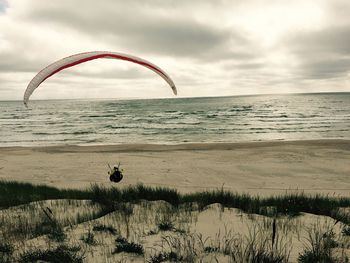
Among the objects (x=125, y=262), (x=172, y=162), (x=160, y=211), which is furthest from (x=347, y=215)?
(x=172, y=162)

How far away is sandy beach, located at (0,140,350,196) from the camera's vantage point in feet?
36.1

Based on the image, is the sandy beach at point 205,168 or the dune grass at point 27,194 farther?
the sandy beach at point 205,168

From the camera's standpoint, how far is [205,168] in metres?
14.0

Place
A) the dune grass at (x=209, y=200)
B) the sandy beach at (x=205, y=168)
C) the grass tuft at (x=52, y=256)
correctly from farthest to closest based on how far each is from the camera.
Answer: the sandy beach at (x=205, y=168), the dune grass at (x=209, y=200), the grass tuft at (x=52, y=256)

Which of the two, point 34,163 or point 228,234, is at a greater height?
point 228,234

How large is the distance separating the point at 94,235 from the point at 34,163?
1278 cm

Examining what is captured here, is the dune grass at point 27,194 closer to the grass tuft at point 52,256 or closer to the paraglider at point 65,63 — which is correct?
the paraglider at point 65,63

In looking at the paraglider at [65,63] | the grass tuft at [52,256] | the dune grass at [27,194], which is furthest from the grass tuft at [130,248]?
the paraglider at [65,63]

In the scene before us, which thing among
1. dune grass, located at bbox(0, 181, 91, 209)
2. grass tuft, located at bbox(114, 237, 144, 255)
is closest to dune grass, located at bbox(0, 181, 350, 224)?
dune grass, located at bbox(0, 181, 91, 209)

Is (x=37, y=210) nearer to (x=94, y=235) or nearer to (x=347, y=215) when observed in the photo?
(x=94, y=235)

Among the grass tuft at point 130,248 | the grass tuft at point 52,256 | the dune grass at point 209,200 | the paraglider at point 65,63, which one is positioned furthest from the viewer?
the paraglider at point 65,63

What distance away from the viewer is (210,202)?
21.3 ft

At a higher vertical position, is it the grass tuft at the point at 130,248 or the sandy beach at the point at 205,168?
the grass tuft at the point at 130,248

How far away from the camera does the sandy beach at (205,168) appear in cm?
1099
